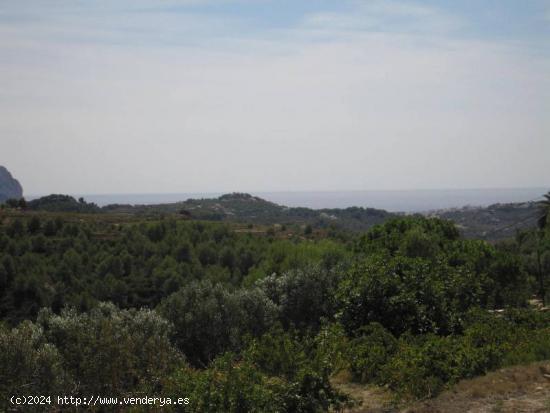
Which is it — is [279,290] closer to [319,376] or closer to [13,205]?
[319,376]

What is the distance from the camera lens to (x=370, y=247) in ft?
90.8

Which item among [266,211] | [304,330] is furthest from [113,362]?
[266,211]

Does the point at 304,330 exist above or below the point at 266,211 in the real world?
below

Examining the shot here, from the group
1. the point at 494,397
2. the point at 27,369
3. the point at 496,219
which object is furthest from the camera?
the point at 496,219

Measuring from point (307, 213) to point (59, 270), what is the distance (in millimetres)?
106677

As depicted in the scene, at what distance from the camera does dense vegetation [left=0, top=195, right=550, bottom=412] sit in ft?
33.8

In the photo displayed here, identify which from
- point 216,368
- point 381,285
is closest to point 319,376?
point 216,368

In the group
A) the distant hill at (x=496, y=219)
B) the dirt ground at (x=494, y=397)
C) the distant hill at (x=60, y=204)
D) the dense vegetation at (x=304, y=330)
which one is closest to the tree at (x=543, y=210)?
the dense vegetation at (x=304, y=330)

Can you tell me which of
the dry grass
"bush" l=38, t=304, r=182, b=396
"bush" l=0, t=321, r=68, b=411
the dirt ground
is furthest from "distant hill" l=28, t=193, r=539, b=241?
the dry grass

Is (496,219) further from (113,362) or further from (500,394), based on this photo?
(500,394)

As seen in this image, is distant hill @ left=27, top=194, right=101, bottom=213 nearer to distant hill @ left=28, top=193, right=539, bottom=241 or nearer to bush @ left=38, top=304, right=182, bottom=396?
distant hill @ left=28, top=193, right=539, bottom=241

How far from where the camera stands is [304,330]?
24.4m

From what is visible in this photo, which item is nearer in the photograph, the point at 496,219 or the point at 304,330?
the point at 304,330

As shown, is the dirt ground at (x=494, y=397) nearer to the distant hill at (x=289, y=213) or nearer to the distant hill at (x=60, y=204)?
the distant hill at (x=289, y=213)
